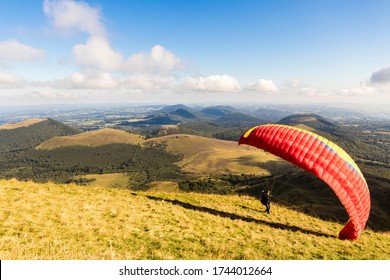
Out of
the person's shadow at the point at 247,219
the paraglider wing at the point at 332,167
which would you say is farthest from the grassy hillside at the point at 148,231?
the paraglider wing at the point at 332,167

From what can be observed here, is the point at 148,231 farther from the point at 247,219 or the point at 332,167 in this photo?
the point at 332,167

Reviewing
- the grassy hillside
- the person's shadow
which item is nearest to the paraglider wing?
the grassy hillside

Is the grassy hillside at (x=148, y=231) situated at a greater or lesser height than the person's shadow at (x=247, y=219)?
greater

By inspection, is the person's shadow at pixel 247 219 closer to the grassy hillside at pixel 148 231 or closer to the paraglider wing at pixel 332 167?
the grassy hillside at pixel 148 231

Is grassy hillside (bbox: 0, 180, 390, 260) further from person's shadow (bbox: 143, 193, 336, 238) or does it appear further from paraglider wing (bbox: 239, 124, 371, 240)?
paraglider wing (bbox: 239, 124, 371, 240)

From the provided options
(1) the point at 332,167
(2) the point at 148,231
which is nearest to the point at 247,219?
(1) the point at 332,167

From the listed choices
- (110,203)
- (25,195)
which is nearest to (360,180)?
(110,203)
